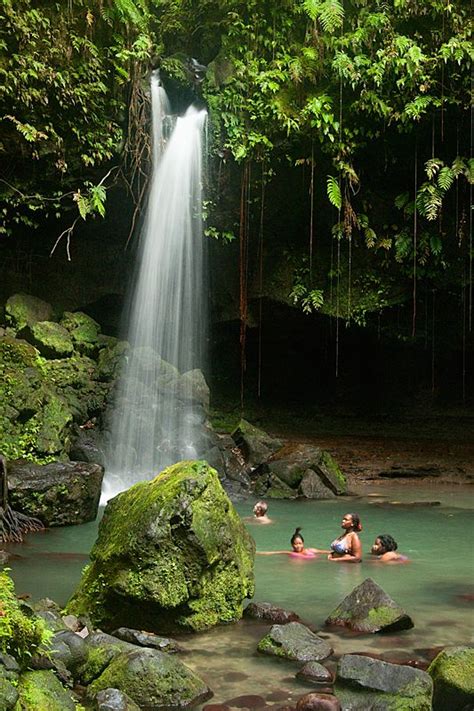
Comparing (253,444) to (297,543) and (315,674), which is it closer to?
(297,543)

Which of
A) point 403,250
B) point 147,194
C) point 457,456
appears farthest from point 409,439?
point 147,194

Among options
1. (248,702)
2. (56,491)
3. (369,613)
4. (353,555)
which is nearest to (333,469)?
(353,555)

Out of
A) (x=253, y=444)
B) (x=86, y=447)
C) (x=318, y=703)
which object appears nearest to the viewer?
(x=318, y=703)

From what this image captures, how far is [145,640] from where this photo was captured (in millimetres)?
5660

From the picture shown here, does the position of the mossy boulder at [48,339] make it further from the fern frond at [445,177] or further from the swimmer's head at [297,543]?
the fern frond at [445,177]

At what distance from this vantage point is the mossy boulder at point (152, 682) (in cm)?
480

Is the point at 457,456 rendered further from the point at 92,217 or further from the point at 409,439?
the point at 92,217

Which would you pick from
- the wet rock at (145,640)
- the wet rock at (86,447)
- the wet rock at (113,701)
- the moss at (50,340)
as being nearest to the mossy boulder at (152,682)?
the wet rock at (113,701)

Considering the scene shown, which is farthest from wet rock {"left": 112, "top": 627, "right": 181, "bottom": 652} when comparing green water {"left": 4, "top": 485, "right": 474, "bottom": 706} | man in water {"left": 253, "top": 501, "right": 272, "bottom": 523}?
man in water {"left": 253, "top": 501, "right": 272, "bottom": 523}

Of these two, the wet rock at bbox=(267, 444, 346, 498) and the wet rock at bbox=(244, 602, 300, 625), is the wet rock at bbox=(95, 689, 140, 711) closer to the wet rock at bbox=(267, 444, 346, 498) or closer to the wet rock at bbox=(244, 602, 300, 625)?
the wet rock at bbox=(244, 602, 300, 625)

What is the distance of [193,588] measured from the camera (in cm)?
643

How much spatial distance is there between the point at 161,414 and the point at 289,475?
12.0 ft

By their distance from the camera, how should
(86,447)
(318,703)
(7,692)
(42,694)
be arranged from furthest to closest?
(86,447) → (318,703) → (42,694) → (7,692)

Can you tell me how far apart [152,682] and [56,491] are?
6.73 m
